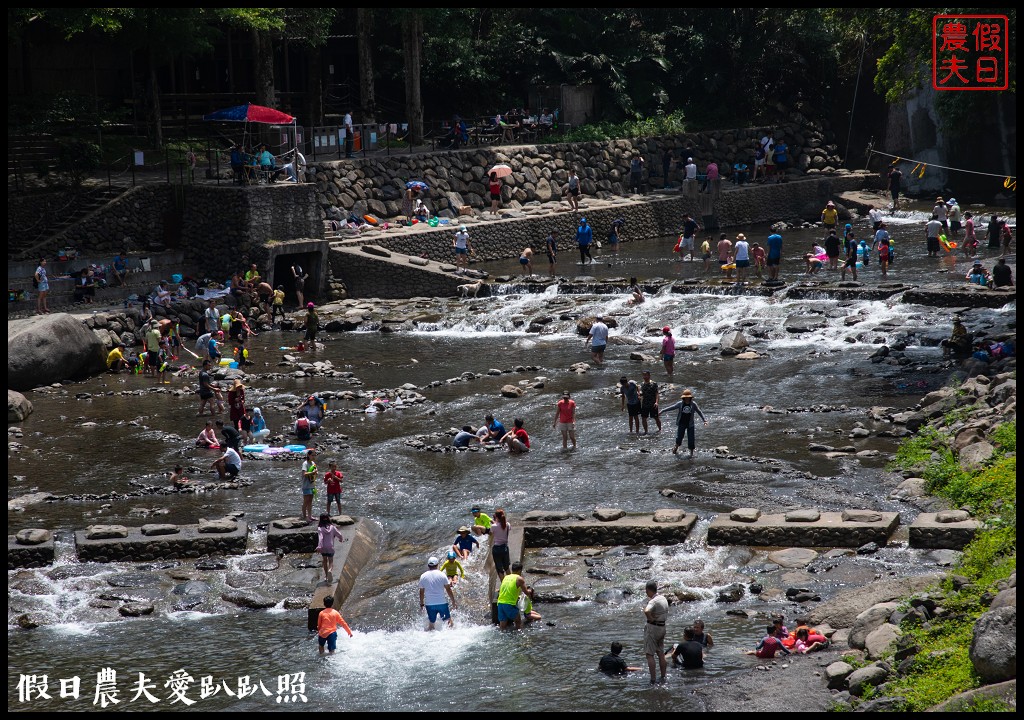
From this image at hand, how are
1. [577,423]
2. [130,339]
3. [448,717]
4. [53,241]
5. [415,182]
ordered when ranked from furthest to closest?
[415,182] < [53,241] < [130,339] < [577,423] < [448,717]

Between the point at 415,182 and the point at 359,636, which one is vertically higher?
the point at 415,182

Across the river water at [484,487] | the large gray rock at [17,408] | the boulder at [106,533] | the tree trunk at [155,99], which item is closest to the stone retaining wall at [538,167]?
the tree trunk at [155,99]

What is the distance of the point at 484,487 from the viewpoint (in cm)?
2145

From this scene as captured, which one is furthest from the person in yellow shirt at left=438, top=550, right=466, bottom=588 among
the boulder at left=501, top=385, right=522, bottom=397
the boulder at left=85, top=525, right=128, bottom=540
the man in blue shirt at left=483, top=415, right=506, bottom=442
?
the boulder at left=501, top=385, right=522, bottom=397

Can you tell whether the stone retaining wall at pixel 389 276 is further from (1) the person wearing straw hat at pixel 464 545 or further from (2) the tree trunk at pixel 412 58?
(1) the person wearing straw hat at pixel 464 545

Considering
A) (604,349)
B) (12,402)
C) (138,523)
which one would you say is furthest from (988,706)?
(12,402)

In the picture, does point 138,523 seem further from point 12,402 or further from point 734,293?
point 734,293

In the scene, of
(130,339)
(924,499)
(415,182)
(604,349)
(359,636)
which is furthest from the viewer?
(415,182)

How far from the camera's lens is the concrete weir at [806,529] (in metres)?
17.4

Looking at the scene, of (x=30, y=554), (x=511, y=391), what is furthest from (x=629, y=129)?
(x=30, y=554)

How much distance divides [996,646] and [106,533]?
43.8 ft

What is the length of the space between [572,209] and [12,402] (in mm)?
24185

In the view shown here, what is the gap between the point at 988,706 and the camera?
10594 millimetres

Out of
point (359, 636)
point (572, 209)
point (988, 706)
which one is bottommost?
point (359, 636)
